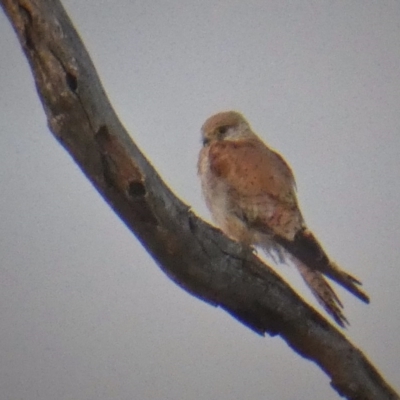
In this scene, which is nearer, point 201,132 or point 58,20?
point 58,20

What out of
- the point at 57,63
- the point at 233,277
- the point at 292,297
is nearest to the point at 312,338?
the point at 292,297

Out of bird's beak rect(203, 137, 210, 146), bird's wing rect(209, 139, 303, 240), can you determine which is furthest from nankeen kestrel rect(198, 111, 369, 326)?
bird's beak rect(203, 137, 210, 146)

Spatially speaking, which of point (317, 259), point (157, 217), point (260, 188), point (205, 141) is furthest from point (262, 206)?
point (157, 217)

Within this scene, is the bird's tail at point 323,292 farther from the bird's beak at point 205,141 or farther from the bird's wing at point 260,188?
the bird's beak at point 205,141

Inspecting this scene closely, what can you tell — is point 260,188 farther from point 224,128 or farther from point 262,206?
point 224,128

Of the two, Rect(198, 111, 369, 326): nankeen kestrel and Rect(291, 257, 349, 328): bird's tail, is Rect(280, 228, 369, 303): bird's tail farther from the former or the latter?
Rect(291, 257, 349, 328): bird's tail

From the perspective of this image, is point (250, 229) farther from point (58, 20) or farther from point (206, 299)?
point (58, 20)
